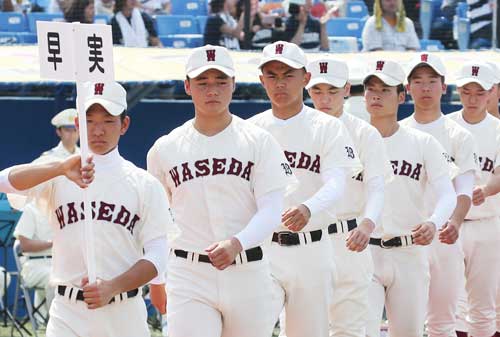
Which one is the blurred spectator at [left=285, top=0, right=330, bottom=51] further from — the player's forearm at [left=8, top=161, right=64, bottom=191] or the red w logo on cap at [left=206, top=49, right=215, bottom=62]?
the player's forearm at [left=8, top=161, right=64, bottom=191]

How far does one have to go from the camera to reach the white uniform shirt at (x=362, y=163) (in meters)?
7.81

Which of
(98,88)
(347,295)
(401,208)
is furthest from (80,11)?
(98,88)

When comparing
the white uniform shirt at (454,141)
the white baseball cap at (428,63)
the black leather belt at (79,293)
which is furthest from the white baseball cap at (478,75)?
the black leather belt at (79,293)

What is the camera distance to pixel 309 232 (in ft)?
24.1

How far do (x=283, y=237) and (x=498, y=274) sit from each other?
3238mm

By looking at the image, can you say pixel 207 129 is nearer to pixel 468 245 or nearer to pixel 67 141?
pixel 468 245

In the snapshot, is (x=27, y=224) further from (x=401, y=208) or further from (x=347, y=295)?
(x=347, y=295)

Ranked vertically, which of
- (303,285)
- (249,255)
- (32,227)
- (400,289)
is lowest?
(32,227)

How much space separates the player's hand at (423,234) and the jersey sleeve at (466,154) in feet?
3.72

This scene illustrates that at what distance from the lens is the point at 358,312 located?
7.72 metres

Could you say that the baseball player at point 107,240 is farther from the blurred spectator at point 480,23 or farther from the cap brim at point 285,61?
the blurred spectator at point 480,23

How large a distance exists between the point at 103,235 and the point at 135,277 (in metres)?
0.28

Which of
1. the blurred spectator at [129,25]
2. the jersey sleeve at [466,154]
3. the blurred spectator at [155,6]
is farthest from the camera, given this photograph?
the blurred spectator at [155,6]

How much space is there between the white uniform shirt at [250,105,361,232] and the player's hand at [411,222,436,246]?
28.2 inches
